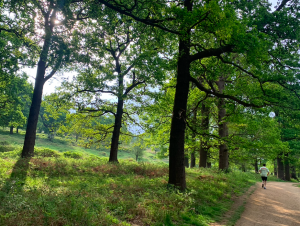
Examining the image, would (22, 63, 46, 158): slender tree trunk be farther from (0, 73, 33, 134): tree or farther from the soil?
the soil

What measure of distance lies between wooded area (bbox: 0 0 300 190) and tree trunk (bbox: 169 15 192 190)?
0.05 m

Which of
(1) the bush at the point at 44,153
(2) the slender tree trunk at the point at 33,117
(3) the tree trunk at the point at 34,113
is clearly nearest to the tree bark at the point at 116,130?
(1) the bush at the point at 44,153

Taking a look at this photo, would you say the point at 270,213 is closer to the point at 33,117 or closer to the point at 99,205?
the point at 99,205

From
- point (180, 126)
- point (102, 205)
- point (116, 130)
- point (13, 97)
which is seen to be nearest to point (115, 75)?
point (116, 130)

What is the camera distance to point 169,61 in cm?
1115

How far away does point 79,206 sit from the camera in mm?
4770

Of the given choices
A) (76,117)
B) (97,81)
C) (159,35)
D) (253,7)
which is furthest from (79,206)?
(76,117)

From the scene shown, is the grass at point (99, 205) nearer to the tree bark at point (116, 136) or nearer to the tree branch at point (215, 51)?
the tree branch at point (215, 51)

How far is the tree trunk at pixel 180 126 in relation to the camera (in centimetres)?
853

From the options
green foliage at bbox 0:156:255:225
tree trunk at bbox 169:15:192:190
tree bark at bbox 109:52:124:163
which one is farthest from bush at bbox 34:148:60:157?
tree trunk at bbox 169:15:192:190

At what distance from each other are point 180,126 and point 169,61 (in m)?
4.49

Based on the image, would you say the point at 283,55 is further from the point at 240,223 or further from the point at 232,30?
the point at 240,223

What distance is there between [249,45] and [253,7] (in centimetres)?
318

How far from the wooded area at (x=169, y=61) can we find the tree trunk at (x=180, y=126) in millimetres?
46
